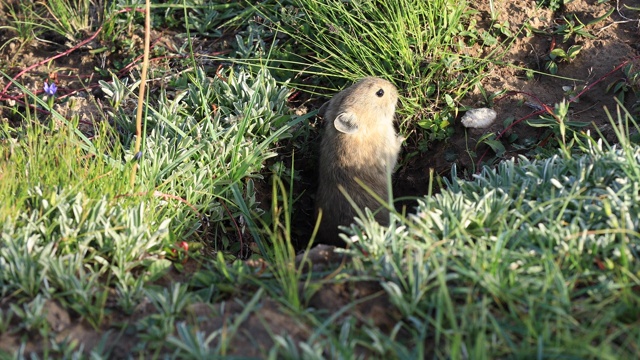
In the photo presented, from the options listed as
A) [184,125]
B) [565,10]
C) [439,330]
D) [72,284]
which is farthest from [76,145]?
[565,10]

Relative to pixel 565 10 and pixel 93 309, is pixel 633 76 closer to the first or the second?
pixel 565 10

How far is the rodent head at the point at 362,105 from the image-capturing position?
5.72m

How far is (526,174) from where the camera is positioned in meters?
4.48

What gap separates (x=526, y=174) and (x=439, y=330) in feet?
5.44

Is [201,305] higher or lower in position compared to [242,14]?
lower

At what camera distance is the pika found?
5590 millimetres

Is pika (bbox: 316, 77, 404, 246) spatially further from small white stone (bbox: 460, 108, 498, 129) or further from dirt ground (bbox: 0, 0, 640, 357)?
small white stone (bbox: 460, 108, 498, 129)

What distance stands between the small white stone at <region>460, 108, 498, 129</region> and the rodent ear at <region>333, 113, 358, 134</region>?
2.93 feet

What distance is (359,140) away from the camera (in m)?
5.86

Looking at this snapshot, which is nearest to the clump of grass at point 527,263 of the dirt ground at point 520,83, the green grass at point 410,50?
the dirt ground at point 520,83

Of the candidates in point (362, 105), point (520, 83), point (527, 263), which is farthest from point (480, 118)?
point (527, 263)

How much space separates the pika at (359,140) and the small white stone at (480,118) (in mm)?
556

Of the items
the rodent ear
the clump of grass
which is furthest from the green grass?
the clump of grass

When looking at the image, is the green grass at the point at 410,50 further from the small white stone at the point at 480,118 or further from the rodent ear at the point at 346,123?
the rodent ear at the point at 346,123
